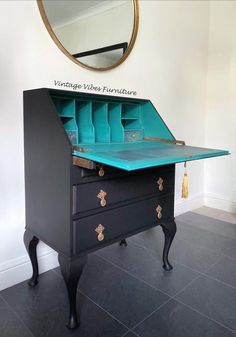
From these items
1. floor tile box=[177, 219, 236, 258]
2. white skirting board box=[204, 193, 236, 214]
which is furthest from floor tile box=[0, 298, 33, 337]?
white skirting board box=[204, 193, 236, 214]

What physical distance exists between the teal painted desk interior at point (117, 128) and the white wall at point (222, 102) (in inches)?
58.9

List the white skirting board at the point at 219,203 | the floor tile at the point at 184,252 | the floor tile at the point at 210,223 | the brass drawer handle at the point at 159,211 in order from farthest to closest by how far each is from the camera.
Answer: the white skirting board at the point at 219,203 < the floor tile at the point at 210,223 < the floor tile at the point at 184,252 < the brass drawer handle at the point at 159,211

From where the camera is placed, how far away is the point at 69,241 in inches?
53.8

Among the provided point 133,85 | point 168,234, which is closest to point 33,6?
point 133,85

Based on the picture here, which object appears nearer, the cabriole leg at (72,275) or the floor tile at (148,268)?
the cabriole leg at (72,275)

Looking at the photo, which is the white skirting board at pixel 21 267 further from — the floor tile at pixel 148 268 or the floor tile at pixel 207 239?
the floor tile at pixel 207 239

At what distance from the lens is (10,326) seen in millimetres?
1450

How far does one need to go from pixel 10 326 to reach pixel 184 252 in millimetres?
1314

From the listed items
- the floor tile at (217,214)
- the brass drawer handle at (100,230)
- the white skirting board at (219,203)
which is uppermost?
the brass drawer handle at (100,230)

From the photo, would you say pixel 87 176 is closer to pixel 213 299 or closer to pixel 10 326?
pixel 10 326

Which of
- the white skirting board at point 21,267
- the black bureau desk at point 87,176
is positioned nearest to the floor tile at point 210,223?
the black bureau desk at point 87,176

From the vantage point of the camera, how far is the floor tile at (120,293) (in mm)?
1562

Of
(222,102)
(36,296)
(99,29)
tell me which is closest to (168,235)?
(36,296)

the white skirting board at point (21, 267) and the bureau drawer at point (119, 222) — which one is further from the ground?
the bureau drawer at point (119, 222)
